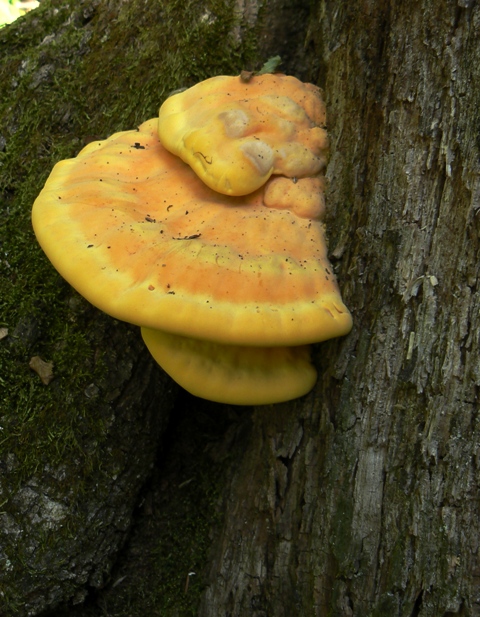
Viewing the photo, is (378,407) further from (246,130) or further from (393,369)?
(246,130)

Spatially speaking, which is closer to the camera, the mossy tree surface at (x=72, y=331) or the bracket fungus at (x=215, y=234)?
the bracket fungus at (x=215, y=234)

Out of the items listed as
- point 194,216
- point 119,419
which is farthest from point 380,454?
point 119,419

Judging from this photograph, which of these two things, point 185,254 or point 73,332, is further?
point 73,332

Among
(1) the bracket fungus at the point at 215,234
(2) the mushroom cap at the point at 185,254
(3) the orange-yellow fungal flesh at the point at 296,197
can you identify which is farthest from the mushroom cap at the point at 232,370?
(3) the orange-yellow fungal flesh at the point at 296,197

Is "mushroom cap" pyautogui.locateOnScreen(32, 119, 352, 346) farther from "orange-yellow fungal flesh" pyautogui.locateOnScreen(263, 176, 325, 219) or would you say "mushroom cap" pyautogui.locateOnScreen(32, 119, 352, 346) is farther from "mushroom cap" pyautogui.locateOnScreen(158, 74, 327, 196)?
"mushroom cap" pyautogui.locateOnScreen(158, 74, 327, 196)

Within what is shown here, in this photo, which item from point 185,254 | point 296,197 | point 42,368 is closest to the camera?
point 185,254

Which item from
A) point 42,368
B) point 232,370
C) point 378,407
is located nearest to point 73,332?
point 42,368

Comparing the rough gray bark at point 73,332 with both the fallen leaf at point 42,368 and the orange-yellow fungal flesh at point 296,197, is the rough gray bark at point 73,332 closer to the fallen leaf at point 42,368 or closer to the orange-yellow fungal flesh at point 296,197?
the fallen leaf at point 42,368

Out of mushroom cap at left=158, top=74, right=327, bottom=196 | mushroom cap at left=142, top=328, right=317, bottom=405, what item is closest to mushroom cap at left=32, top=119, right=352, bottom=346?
mushroom cap at left=158, top=74, right=327, bottom=196
